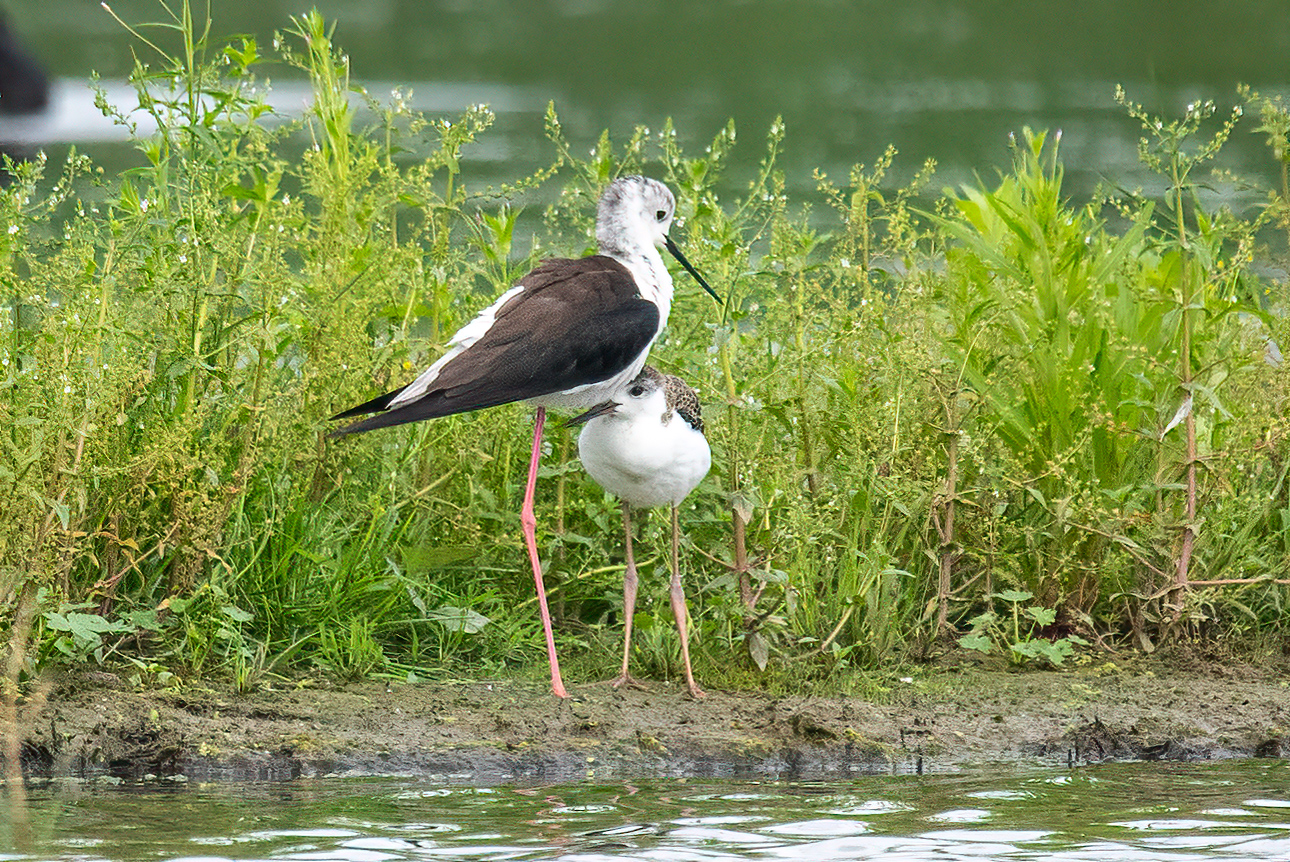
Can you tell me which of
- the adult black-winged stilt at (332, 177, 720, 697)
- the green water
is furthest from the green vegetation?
the green water

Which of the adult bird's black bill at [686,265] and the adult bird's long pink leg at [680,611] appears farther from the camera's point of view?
the adult bird's black bill at [686,265]

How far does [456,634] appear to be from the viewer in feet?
17.0

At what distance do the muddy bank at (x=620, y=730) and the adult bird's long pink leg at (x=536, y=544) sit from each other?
0.27 feet

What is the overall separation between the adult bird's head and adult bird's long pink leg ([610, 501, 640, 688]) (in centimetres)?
77

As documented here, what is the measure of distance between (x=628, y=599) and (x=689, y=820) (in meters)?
1.23

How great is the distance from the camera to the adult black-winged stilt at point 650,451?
15.9 ft

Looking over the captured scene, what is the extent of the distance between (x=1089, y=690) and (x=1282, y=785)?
0.74 m

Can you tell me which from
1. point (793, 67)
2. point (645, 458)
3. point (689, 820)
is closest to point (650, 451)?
point (645, 458)

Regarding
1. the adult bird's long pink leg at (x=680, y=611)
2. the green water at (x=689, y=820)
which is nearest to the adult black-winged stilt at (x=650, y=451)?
the adult bird's long pink leg at (x=680, y=611)

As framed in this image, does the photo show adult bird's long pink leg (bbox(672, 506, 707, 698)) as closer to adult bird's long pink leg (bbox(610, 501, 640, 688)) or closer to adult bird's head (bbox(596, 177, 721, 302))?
adult bird's long pink leg (bbox(610, 501, 640, 688))

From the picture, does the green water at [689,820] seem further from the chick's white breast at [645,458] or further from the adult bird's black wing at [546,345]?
the adult bird's black wing at [546,345]

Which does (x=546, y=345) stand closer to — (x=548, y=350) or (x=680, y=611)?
(x=548, y=350)

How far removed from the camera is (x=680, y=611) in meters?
5.04

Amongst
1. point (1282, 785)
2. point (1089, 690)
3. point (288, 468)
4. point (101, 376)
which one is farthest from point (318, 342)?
point (1282, 785)
